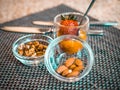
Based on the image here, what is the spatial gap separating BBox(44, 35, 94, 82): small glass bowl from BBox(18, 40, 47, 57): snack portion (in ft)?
0.08

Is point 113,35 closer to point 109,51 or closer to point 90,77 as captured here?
point 109,51

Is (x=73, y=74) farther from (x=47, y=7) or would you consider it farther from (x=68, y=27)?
(x=47, y=7)

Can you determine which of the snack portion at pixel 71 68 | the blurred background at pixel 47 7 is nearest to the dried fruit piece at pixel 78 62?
the snack portion at pixel 71 68

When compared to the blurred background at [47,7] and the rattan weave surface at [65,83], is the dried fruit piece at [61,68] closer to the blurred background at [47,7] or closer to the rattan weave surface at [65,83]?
the rattan weave surface at [65,83]

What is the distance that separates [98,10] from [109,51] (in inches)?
16.1

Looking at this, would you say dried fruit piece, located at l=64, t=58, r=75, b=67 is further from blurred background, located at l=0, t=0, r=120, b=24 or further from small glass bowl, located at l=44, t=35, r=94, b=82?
blurred background, located at l=0, t=0, r=120, b=24

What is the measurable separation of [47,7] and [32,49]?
55 centimetres

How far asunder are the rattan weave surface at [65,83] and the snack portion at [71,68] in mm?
16

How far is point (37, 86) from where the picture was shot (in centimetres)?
38

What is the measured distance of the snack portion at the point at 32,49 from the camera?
1.45 ft

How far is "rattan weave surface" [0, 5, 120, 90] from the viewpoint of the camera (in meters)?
0.38

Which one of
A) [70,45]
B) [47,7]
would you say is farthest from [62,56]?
[47,7]

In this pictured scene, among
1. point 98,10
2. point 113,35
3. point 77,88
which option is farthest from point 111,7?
point 77,88

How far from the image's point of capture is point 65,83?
1.28ft
